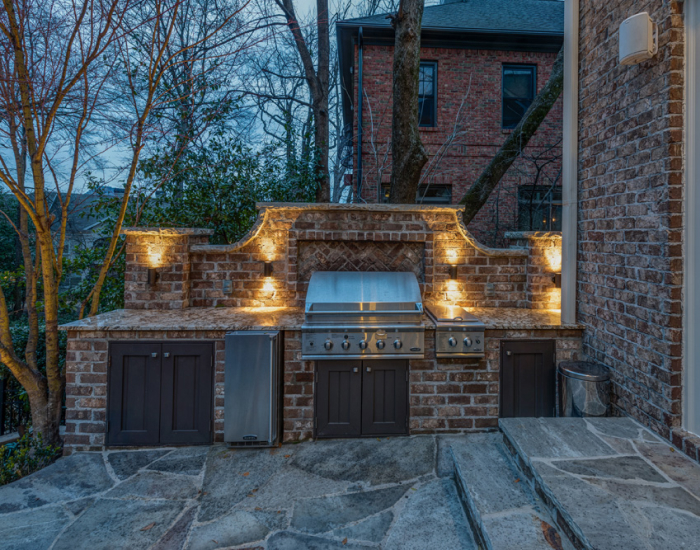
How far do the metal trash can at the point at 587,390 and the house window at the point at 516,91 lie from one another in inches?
269

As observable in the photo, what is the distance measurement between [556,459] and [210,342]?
236 centimetres

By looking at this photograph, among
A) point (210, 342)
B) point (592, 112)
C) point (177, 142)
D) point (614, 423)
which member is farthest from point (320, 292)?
point (177, 142)

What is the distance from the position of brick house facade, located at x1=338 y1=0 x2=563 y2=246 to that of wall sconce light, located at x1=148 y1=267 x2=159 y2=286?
4968 millimetres

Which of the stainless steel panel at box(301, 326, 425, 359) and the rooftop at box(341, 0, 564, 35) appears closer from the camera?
the stainless steel panel at box(301, 326, 425, 359)

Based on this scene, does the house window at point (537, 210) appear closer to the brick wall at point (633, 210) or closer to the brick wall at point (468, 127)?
the brick wall at point (468, 127)

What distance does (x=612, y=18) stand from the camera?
2.65 m

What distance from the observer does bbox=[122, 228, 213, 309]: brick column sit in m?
3.57

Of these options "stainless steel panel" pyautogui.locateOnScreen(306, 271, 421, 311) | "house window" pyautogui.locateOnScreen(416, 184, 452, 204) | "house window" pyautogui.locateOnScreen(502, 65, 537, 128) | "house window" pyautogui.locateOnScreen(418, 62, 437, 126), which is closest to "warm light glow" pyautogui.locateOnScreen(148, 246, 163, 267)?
"stainless steel panel" pyautogui.locateOnScreen(306, 271, 421, 311)

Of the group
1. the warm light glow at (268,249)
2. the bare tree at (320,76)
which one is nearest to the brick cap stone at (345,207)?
the warm light glow at (268,249)

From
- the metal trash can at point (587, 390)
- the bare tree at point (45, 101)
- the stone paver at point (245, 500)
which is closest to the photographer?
the stone paver at point (245, 500)

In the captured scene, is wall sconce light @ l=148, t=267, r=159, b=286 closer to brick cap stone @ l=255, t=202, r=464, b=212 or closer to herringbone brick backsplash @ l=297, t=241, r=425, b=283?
brick cap stone @ l=255, t=202, r=464, b=212

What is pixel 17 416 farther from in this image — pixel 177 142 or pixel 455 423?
pixel 455 423

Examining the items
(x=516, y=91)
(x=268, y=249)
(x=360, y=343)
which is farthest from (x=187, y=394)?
(x=516, y=91)

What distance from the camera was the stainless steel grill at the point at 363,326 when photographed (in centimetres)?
295
